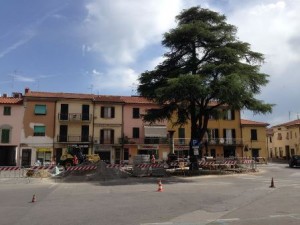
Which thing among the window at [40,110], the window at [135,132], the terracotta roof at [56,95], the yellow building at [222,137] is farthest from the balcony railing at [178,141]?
the window at [40,110]

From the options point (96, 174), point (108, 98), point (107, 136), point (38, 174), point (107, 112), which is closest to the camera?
point (96, 174)

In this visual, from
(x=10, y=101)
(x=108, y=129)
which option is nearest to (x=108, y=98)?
(x=108, y=129)

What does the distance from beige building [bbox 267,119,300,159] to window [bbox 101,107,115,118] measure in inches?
1399

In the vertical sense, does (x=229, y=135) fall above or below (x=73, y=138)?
above

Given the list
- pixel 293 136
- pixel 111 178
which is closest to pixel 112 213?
pixel 111 178

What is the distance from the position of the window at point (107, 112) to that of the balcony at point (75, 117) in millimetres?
2044

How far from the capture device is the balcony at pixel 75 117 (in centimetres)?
5516

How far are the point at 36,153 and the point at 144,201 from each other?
139ft

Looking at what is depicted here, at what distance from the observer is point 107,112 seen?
2270 inches

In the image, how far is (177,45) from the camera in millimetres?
34188

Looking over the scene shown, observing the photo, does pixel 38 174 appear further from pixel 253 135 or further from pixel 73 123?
pixel 253 135

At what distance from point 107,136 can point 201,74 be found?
2926cm

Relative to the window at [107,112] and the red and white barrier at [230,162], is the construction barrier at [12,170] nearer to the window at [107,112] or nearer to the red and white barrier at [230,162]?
the red and white barrier at [230,162]

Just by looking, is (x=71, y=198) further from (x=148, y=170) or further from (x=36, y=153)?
(x=36, y=153)
